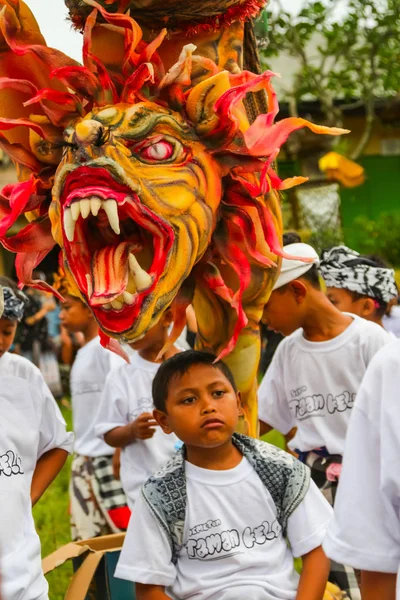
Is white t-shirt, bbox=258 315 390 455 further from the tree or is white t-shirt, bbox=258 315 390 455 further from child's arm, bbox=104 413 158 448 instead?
the tree

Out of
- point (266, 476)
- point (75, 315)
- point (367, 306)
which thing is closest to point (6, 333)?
point (266, 476)

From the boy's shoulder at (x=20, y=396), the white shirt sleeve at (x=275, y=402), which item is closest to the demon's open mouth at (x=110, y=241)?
the boy's shoulder at (x=20, y=396)

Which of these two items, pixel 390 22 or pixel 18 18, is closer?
pixel 18 18

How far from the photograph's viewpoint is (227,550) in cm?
272

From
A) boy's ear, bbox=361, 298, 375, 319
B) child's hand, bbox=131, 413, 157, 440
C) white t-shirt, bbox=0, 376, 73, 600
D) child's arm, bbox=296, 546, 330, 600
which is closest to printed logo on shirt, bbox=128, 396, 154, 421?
child's hand, bbox=131, 413, 157, 440

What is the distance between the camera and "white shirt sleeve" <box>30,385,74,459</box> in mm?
3178

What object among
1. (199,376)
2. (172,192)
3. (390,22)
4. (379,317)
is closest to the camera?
(172,192)

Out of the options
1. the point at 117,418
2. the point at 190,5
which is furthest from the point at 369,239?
the point at 190,5

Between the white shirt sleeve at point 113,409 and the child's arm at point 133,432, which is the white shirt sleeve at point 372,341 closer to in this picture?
the child's arm at point 133,432

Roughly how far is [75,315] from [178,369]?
2.49m

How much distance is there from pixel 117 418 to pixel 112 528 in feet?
2.89

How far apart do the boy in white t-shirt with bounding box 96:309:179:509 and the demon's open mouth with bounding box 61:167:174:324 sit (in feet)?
4.21

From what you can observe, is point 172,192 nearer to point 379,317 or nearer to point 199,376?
point 199,376

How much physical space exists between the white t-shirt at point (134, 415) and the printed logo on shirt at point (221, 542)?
1244 millimetres
